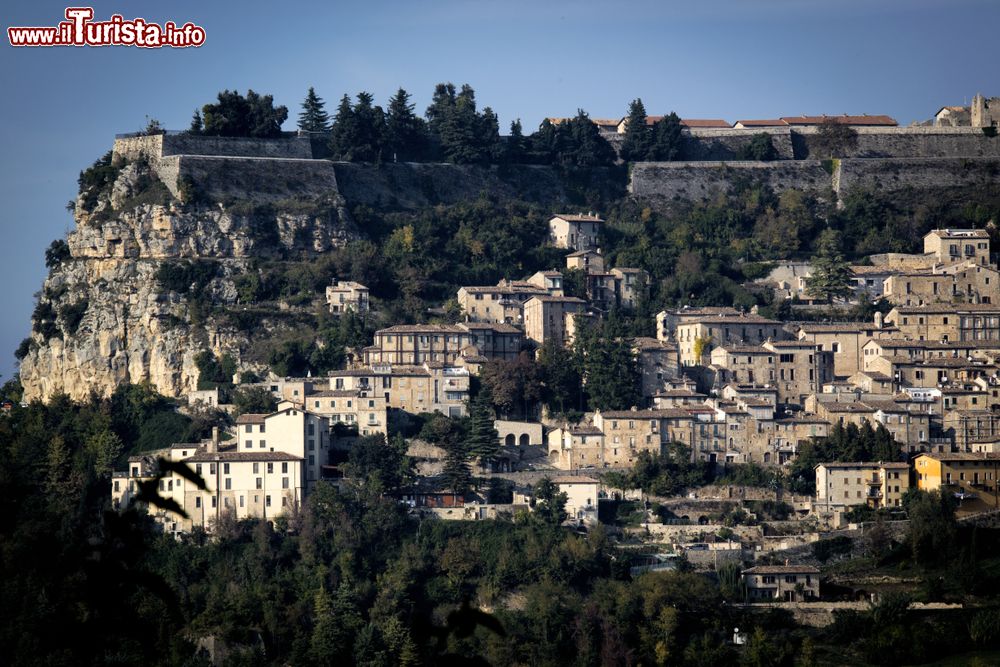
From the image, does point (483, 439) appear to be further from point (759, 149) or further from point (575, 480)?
point (759, 149)

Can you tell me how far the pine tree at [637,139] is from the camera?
7656 centimetres

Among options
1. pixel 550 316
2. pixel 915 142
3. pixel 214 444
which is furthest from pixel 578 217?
pixel 214 444

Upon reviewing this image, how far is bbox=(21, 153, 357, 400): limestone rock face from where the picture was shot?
194 ft

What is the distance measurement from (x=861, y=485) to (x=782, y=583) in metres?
5.85

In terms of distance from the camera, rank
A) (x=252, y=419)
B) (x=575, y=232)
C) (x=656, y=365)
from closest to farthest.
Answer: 1. (x=252, y=419)
2. (x=656, y=365)
3. (x=575, y=232)

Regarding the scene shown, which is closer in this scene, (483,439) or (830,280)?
(483,439)

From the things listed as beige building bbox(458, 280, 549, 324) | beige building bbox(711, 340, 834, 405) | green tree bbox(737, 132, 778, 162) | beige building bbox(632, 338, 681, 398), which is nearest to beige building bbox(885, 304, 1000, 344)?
beige building bbox(711, 340, 834, 405)

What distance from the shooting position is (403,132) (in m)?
72.2

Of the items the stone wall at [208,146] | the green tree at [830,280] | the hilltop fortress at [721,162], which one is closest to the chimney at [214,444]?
the hilltop fortress at [721,162]

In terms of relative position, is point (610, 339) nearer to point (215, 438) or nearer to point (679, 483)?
point (679, 483)

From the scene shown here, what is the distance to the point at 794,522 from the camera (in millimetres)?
52625

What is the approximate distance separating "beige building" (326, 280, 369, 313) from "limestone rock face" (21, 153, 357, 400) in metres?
3.50

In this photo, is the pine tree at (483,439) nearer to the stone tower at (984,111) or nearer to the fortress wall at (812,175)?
the fortress wall at (812,175)

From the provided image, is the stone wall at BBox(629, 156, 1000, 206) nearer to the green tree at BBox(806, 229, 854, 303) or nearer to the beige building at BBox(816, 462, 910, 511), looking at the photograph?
the green tree at BBox(806, 229, 854, 303)
